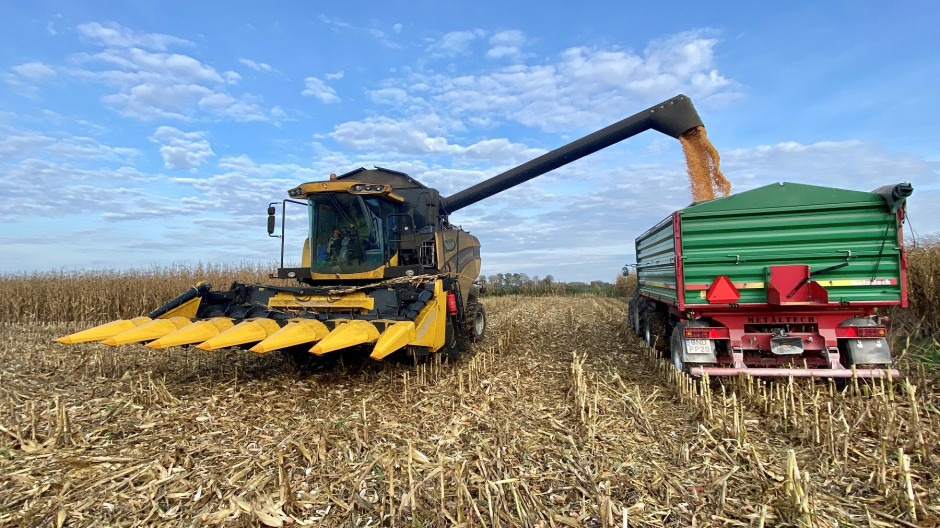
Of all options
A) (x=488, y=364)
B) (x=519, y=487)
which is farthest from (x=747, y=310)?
(x=519, y=487)

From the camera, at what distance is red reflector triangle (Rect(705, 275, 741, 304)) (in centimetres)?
560

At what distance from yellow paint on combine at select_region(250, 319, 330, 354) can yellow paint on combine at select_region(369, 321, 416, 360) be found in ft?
2.35

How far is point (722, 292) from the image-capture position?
5633mm

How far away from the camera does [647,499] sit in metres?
2.84

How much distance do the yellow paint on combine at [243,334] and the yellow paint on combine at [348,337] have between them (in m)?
0.78

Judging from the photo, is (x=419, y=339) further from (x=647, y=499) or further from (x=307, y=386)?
(x=647, y=499)

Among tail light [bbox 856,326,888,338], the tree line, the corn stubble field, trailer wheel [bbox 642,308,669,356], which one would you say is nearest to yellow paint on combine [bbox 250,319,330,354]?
the corn stubble field

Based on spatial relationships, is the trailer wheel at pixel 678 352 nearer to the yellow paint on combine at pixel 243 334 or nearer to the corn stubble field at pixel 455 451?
the corn stubble field at pixel 455 451

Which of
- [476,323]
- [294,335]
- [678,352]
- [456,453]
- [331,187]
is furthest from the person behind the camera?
[476,323]

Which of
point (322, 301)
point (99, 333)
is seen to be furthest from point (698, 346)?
point (99, 333)

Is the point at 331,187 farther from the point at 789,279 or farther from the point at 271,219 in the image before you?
the point at 789,279

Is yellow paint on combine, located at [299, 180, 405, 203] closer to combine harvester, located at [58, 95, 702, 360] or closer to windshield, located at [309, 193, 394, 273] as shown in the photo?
combine harvester, located at [58, 95, 702, 360]

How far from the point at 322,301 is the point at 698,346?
4.58 meters

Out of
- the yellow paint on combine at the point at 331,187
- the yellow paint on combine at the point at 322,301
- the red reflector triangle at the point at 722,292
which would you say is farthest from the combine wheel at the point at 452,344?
the red reflector triangle at the point at 722,292
